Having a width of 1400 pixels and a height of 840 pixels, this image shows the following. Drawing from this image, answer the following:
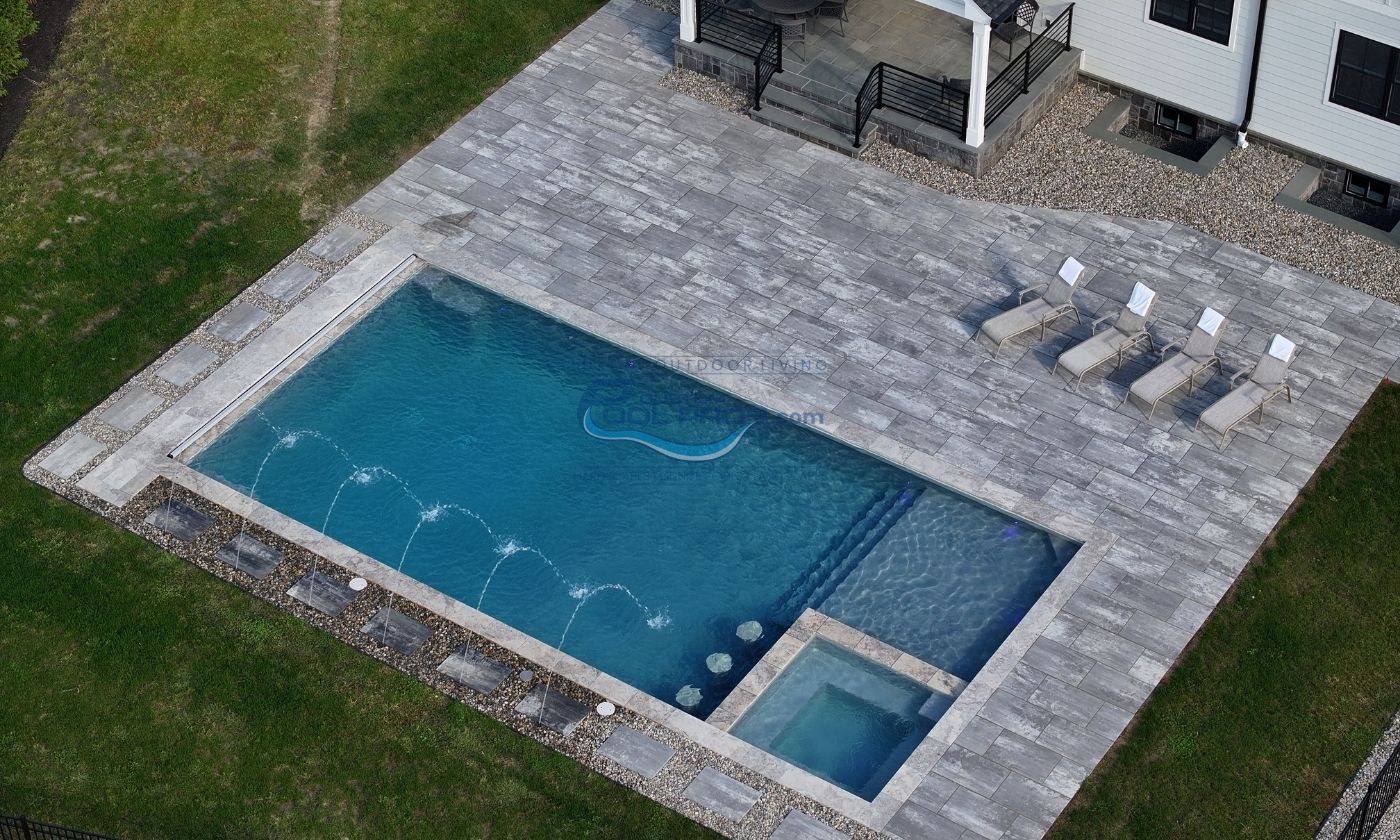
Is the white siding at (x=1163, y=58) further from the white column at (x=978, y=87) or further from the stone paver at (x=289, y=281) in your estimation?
the stone paver at (x=289, y=281)

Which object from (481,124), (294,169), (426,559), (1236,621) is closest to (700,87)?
(481,124)

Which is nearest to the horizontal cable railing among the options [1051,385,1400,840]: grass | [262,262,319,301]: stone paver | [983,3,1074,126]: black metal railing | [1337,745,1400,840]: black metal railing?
[983,3,1074,126]: black metal railing

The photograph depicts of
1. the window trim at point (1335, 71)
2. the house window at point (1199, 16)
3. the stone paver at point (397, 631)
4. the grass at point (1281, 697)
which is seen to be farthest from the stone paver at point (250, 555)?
the window trim at point (1335, 71)

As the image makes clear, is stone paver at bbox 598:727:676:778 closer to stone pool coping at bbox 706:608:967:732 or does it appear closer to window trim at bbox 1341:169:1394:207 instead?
stone pool coping at bbox 706:608:967:732

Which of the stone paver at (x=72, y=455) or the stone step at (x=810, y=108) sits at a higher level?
the stone step at (x=810, y=108)

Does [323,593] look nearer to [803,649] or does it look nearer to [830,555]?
[803,649]

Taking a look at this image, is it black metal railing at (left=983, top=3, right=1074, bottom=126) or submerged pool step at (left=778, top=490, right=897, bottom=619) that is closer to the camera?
submerged pool step at (left=778, top=490, right=897, bottom=619)
